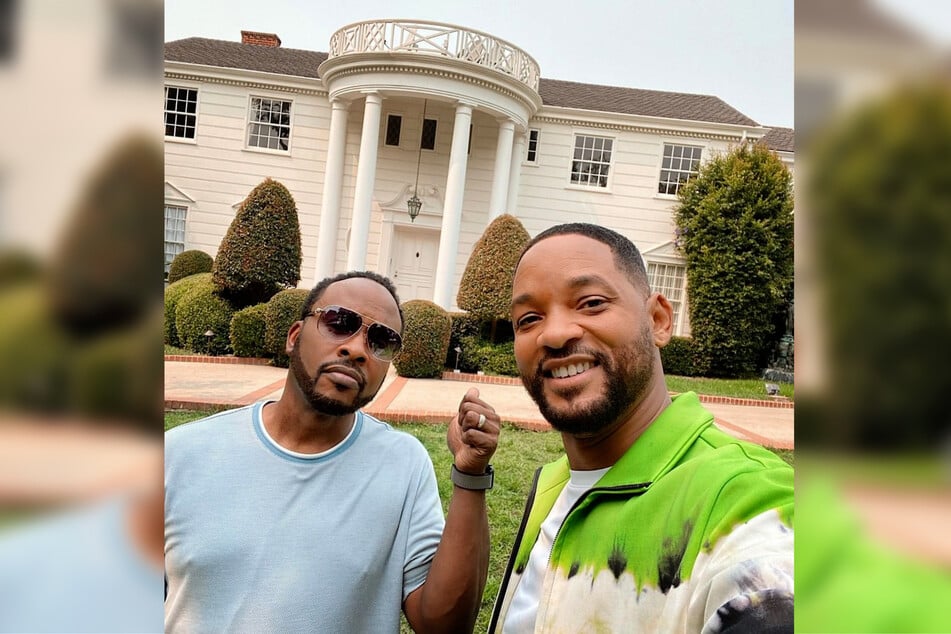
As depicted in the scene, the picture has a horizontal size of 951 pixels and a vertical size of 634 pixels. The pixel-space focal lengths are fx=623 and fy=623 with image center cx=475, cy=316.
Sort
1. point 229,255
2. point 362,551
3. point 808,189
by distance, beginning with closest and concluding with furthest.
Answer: point 808,189, point 362,551, point 229,255

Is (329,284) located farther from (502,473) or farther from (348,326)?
(502,473)

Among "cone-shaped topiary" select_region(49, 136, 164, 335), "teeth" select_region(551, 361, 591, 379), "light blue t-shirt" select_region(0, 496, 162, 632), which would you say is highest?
"cone-shaped topiary" select_region(49, 136, 164, 335)

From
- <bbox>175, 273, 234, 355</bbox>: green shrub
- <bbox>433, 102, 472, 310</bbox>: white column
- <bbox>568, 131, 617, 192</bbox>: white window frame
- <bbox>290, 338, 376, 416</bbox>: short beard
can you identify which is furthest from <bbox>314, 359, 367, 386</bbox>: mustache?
<bbox>433, 102, 472, 310</bbox>: white column

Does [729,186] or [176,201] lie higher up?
[729,186]

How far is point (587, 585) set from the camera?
1.43 m

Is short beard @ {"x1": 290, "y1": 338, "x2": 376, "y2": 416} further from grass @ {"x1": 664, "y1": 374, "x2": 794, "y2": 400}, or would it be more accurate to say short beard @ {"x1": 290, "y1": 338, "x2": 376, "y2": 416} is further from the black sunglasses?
grass @ {"x1": 664, "y1": 374, "x2": 794, "y2": 400}

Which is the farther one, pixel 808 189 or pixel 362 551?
pixel 362 551

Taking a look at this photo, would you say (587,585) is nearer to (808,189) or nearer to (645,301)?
(645,301)

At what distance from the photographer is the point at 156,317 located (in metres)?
0.67

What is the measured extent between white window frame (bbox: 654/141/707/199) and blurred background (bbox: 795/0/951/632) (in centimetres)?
366

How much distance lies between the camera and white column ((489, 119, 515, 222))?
A: 220 inches

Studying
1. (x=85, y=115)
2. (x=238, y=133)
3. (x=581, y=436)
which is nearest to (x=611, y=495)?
(x=581, y=436)

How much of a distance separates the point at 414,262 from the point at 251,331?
1.89 metres

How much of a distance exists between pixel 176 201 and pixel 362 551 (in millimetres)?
4348
